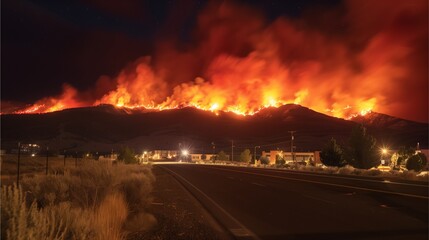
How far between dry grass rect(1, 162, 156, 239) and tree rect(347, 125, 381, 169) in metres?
40.7

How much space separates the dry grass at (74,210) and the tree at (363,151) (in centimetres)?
4069

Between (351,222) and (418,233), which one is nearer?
(418,233)

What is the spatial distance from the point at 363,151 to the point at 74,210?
166 ft

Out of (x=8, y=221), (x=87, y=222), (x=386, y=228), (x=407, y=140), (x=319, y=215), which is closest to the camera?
(x=8, y=221)

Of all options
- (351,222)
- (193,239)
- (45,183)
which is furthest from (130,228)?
(45,183)

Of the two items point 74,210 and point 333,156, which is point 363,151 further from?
point 74,210

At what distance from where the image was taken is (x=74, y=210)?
10.1m

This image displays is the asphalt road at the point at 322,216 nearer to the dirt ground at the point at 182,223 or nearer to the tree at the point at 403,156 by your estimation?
the dirt ground at the point at 182,223

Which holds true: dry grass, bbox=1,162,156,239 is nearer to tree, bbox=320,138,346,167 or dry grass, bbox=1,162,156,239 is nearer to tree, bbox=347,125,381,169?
tree, bbox=347,125,381,169

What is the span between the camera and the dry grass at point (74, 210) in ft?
22.0

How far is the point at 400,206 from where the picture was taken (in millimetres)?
16328

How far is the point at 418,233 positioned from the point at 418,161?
49.1m

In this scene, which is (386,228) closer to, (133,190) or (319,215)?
(319,215)

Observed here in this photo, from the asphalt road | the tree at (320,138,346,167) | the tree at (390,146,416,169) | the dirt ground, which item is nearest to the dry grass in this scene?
the dirt ground
